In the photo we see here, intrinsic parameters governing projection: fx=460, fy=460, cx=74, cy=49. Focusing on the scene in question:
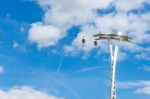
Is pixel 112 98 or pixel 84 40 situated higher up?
pixel 84 40

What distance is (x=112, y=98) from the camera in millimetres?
198125

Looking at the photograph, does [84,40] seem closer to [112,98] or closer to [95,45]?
[95,45]

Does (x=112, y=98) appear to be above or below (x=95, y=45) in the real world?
below

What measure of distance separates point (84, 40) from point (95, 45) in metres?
5.20

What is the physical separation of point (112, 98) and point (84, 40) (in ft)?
91.8

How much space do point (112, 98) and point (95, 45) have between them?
2419cm

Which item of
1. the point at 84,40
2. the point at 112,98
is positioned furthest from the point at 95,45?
the point at 112,98

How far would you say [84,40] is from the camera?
194000mm

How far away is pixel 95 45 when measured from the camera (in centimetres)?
19488
